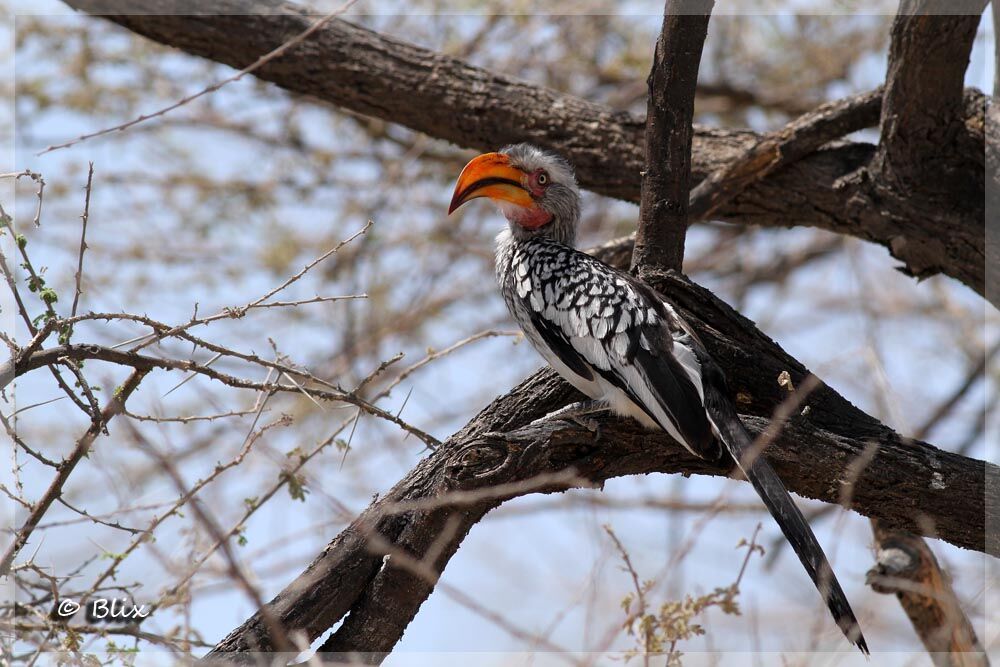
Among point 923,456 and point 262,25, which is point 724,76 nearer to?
point 262,25

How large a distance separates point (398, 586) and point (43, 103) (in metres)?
4.36

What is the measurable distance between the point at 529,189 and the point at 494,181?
0.14m

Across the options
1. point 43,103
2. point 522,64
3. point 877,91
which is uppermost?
point 522,64

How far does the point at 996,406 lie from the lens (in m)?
Answer: 6.28

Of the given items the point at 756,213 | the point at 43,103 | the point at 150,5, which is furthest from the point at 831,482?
the point at 43,103

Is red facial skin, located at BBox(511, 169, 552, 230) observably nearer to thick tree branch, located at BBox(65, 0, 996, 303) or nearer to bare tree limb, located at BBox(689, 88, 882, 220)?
thick tree branch, located at BBox(65, 0, 996, 303)

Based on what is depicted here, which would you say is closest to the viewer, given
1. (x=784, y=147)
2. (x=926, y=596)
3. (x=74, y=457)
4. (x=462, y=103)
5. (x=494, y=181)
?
(x=74, y=457)

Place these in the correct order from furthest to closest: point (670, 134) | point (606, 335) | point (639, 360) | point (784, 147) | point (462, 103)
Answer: point (462, 103), point (784, 147), point (670, 134), point (606, 335), point (639, 360)

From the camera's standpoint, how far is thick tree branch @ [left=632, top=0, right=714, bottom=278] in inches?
130

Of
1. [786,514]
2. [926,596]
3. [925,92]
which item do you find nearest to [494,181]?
[925,92]

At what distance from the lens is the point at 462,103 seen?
4297 millimetres

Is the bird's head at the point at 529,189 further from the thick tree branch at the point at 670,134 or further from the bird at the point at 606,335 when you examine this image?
the thick tree branch at the point at 670,134

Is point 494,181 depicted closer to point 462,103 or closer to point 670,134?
point 462,103

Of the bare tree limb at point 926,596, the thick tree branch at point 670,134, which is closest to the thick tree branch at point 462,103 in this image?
the thick tree branch at point 670,134
